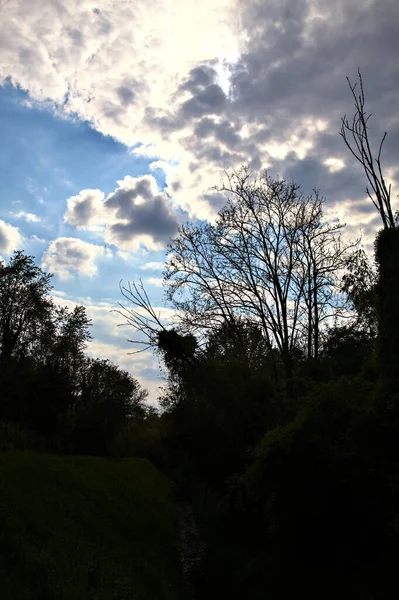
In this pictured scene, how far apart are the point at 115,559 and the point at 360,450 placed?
229 inches

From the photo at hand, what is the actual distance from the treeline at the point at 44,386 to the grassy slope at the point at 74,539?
517 cm

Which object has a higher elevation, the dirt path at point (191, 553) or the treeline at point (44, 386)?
the treeline at point (44, 386)

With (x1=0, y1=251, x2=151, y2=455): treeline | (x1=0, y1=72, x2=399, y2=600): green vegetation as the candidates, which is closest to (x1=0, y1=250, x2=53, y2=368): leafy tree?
(x1=0, y1=251, x2=151, y2=455): treeline

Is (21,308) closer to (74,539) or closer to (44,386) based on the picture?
(44,386)

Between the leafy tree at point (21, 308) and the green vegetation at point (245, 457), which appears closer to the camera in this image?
the green vegetation at point (245, 457)

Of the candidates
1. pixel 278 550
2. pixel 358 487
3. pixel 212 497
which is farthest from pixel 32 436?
pixel 358 487

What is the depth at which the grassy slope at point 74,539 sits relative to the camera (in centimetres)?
748

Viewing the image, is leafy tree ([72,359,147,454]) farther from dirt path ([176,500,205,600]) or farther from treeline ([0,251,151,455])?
dirt path ([176,500,205,600])

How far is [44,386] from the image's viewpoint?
26.2 meters

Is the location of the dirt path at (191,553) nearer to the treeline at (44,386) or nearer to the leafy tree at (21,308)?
the treeline at (44,386)

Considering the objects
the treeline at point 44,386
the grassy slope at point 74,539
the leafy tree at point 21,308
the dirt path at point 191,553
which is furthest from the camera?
the leafy tree at point 21,308

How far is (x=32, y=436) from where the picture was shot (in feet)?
79.4

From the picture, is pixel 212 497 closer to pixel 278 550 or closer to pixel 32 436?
pixel 32 436

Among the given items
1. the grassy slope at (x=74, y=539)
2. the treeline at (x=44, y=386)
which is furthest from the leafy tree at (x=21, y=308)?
the grassy slope at (x=74, y=539)
